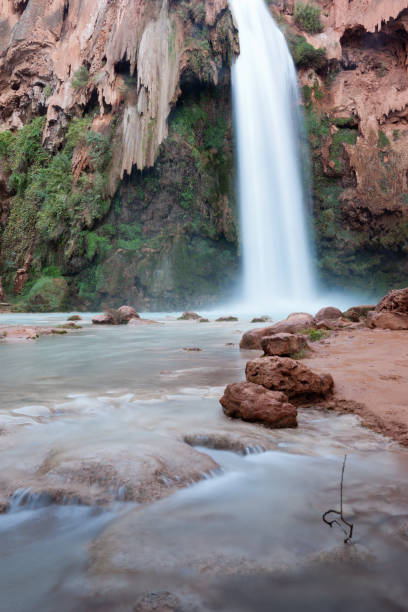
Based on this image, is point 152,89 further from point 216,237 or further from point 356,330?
point 356,330

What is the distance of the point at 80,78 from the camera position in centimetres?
2239

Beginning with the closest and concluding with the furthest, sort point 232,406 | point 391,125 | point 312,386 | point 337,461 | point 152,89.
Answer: point 337,461 → point 232,406 → point 312,386 → point 152,89 → point 391,125

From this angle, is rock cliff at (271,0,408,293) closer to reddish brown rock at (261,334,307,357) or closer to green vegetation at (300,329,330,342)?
green vegetation at (300,329,330,342)

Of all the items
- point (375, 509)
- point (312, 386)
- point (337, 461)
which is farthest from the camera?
point (312, 386)

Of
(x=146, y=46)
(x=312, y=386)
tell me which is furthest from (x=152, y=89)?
(x=312, y=386)

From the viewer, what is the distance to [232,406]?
9.57 ft

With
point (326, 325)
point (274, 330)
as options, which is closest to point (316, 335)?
point (274, 330)

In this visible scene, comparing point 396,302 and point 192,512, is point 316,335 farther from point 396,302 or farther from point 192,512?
point 192,512

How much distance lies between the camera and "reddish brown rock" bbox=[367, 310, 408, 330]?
6.80 m

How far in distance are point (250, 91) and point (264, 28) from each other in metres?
4.45

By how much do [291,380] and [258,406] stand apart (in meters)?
0.53

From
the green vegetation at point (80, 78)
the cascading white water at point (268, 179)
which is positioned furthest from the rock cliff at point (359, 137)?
the green vegetation at point (80, 78)

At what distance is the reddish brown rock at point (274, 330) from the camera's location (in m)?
6.64

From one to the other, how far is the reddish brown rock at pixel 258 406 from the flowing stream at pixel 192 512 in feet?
0.29
